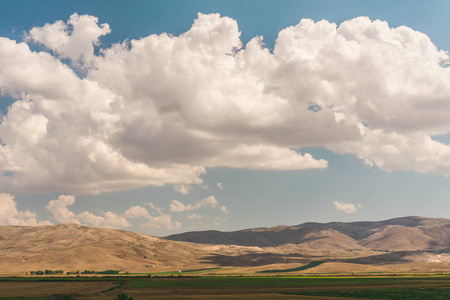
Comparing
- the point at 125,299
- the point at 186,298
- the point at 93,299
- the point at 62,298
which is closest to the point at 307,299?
the point at 186,298

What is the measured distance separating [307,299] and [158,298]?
36.3 m

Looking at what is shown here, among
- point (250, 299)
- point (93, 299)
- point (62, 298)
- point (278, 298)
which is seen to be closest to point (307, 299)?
point (278, 298)

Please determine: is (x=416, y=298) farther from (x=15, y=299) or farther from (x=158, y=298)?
(x=15, y=299)

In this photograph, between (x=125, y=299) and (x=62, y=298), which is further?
(x=62, y=298)

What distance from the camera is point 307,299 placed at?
332 feet

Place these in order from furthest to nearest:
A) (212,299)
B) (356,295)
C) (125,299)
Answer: (356,295) → (212,299) → (125,299)

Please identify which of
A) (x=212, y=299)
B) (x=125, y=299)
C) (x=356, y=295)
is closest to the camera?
(x=125, y=299)

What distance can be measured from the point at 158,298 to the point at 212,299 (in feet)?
47.0

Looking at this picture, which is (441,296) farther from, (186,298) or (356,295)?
(186,298)

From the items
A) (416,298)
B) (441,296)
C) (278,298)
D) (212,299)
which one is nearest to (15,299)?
(212,299)

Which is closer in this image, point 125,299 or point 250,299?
point 125,299

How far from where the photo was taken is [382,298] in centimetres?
10369

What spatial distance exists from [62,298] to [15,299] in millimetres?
10941

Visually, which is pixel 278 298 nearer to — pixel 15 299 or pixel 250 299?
pixel 250 299
